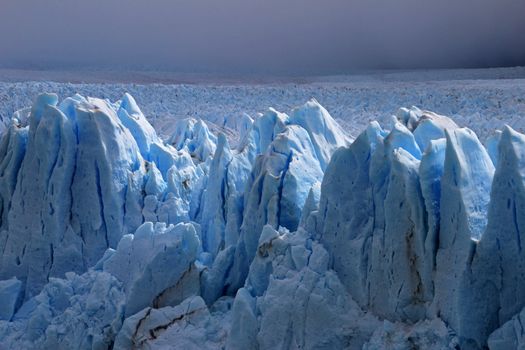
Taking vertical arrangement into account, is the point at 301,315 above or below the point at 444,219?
below

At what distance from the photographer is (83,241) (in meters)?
7.96

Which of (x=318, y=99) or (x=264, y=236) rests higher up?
(x=264, y=236)

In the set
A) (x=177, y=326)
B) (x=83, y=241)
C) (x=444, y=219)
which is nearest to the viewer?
(x=444, y=219)

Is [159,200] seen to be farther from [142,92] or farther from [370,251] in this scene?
[142,92]

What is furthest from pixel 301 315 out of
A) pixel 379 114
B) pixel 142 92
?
pixel 142 92

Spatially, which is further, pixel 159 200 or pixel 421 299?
pixel 159 200

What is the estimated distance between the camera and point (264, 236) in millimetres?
6531

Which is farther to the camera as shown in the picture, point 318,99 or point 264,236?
point 318,99

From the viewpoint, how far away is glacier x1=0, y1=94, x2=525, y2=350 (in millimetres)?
5340

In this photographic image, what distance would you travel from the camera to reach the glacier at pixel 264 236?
5.34 metres

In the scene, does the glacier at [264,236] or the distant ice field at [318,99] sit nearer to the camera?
the glacier at [264,236]

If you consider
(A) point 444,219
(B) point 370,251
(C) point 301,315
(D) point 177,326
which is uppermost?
(A) point 444,219

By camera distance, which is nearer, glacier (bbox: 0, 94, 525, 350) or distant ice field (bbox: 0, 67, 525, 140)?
glacier (bbox: 0, 94, 525, 350)

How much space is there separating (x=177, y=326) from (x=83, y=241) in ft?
6.26
